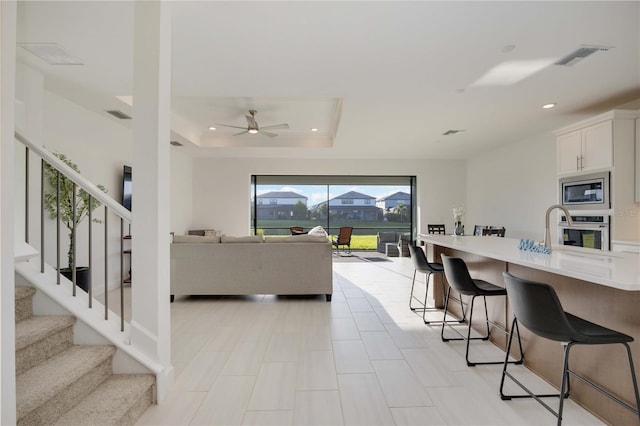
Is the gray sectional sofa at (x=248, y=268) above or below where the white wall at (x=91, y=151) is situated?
below

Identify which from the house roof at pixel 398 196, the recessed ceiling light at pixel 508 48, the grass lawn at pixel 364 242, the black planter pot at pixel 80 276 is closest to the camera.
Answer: the recessed ceiling light at pixel 508 48

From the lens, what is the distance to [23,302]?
2.05 meters

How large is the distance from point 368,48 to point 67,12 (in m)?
2.42

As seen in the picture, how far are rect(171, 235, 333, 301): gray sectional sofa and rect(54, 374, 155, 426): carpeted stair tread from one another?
2.29 meters

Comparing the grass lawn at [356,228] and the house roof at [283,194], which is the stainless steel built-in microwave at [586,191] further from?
the house roof at [283,194]

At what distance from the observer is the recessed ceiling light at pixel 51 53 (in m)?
2.91

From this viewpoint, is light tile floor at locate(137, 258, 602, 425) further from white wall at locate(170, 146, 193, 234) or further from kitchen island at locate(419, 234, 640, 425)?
white wall at locate(170, 146, 193, 234)

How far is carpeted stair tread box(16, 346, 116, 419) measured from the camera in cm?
149

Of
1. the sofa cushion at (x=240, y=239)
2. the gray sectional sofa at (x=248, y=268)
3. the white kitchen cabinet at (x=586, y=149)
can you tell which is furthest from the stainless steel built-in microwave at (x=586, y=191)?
the sofa cushion at (x=240, y=239)

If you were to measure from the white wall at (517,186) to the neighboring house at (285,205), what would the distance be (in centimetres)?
525

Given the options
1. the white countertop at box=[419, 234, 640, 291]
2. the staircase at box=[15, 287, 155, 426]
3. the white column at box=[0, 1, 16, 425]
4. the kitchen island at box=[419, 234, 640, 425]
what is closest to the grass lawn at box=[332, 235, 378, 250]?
the white countertop at box=[419, 234, 640, 291]

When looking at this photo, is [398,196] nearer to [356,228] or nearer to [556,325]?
[356,228]

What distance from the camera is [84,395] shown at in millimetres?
1782

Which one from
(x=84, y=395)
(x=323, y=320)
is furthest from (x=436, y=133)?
(x=84, y=395)
